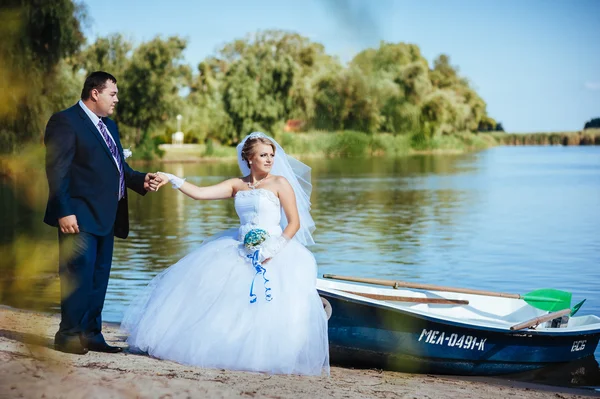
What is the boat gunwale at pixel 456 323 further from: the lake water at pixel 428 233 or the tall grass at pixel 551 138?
the tall grass at pixel 551 138

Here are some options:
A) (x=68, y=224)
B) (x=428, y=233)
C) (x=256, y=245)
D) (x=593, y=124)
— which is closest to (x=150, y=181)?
(x=68, y=224)

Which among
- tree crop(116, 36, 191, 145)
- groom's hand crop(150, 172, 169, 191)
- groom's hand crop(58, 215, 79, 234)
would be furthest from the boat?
tree crop(116, 36, 191, 145)

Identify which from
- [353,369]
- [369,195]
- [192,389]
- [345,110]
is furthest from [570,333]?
[369,195]

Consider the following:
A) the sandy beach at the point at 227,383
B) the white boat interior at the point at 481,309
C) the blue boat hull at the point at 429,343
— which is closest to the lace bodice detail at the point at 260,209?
the blue boat hull at the point at 429,343

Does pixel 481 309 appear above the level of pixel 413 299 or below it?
below

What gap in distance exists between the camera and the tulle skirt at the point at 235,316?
5.72m

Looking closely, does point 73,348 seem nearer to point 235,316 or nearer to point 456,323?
point 235,316

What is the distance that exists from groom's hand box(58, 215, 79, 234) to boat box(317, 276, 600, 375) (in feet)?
6.84

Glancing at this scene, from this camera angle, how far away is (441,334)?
7199 mm

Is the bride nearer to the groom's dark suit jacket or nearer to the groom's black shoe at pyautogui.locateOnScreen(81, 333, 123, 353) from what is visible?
the groom's black shoe at pyautogui.locateOnScreen(81, 333, 123, 353)

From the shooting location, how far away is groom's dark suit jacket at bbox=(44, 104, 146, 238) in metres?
5.10

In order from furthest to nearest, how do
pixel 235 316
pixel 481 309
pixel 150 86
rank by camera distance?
pixel 150 86
pixel 481 309
pixel 235 316

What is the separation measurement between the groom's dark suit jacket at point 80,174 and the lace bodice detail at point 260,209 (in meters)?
1.07

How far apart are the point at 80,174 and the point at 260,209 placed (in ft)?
4.65
